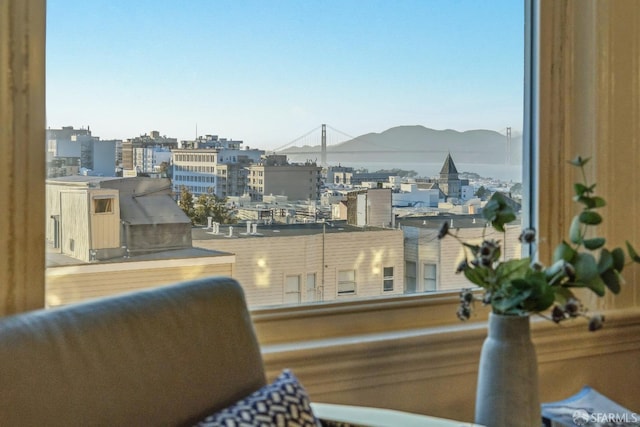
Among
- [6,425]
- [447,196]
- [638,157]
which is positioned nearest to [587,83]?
[638,157]

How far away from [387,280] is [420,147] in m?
0.38

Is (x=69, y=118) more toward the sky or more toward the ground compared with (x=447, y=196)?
more toward the sky

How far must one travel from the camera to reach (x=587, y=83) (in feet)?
6.33

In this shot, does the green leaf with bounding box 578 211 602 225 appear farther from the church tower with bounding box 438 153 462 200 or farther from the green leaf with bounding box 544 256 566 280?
the church tower with bounding box 438 153 462 200

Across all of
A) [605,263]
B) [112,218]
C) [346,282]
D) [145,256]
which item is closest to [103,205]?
[112,218]

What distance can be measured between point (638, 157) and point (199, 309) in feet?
4.72

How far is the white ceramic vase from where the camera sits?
54.1 inches

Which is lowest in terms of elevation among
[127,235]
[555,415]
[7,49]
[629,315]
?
[555,415]

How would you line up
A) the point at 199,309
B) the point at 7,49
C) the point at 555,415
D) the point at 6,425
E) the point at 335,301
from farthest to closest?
1. the point at 335,301
2. the point at 555,415
3. the point at 7,49
4. the point at 199,309
5. the point at 6,425

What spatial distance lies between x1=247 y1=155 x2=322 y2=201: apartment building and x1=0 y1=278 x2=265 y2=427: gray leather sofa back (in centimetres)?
49

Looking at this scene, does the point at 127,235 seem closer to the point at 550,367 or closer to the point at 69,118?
the point at 69,118

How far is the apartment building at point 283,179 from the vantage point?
1.69 meters

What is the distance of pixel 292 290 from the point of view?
5.59ft

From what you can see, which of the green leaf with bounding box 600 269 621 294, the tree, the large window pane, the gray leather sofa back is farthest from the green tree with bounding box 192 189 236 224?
the green leaf with bounding box 600 269 621 294
